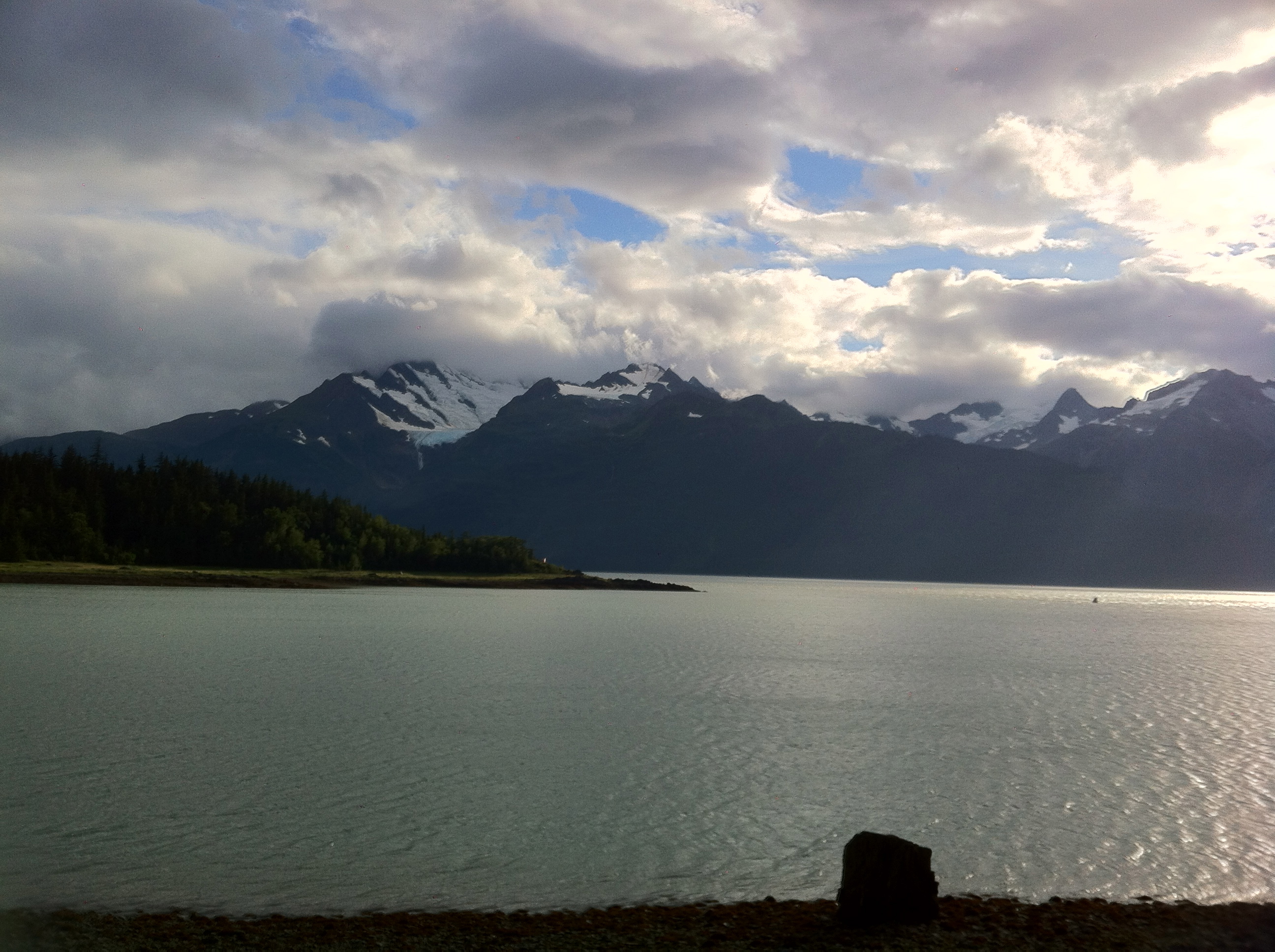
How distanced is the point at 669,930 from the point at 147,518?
176 m

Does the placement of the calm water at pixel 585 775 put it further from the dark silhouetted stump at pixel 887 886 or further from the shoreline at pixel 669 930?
the dark silhouetted stump at pixel 887 886

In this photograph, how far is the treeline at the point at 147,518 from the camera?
158 meters

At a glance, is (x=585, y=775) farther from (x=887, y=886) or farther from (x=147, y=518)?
(x=147, y=518)

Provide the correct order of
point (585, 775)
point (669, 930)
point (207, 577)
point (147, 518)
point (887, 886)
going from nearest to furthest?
point (669, 930)
point (887, 886)
point (585, 775)
point (207, 577)
point (147, 518)

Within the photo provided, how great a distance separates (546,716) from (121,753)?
15.8 meters

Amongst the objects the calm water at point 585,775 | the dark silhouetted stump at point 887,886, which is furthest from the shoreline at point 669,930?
the calm water at point 585,775

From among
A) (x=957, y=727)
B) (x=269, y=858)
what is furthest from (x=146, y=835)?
(x=957, y=727)

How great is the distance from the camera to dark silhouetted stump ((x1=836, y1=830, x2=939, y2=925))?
18.5m

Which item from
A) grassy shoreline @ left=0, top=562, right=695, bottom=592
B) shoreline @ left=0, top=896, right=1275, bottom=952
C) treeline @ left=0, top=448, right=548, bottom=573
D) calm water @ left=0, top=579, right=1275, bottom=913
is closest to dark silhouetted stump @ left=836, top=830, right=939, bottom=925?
shoreline @ left=0, top=896, right=1275, bottom=952

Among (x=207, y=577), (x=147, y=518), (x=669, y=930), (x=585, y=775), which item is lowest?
(x=207, y=577)

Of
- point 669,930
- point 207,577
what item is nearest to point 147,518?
point 207,577

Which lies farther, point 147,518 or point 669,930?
point 147,518

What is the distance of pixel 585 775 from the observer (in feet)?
102

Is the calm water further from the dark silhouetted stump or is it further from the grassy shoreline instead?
the grassy shoreline
